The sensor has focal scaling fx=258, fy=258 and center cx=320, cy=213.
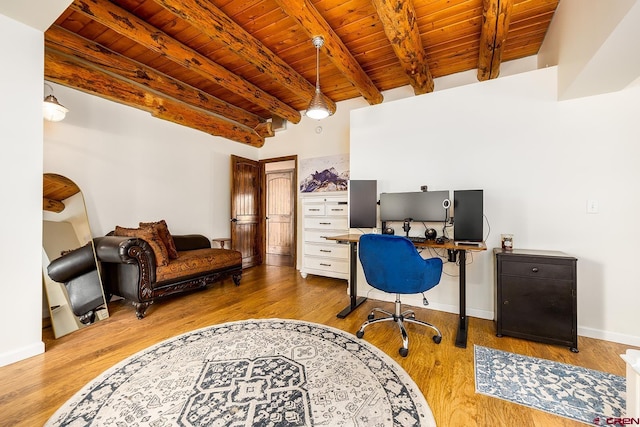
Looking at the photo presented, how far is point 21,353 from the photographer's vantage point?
1.88 m

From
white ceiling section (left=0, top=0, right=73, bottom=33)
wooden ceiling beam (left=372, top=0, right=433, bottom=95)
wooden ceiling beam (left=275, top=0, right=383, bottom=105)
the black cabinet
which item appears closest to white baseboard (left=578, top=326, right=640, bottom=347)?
the black cabinet

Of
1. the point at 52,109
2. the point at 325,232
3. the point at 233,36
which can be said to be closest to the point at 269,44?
the point at 233,36

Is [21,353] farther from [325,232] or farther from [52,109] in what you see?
[325,232]

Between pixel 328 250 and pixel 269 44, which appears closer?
pixel 269 44

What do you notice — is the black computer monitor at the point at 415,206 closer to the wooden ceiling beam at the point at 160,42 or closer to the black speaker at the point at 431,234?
the black speaker at the point at 431,234

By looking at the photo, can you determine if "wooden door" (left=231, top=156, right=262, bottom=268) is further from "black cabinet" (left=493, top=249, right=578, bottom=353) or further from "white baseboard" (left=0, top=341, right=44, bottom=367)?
"black cabinet" (left=493, top=249, right=578, bottom=353)

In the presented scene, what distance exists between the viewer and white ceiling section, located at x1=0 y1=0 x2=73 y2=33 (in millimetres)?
1781

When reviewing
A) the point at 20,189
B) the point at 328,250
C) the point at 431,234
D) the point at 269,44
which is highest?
the point at 269,44

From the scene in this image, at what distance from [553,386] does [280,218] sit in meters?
4.49

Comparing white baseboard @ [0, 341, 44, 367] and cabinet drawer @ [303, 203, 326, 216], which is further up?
cabinet drawer @ [303, 203, 326, 216]

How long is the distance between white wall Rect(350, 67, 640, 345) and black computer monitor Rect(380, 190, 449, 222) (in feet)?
0.64

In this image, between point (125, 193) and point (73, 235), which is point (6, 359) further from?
point (125, 193)

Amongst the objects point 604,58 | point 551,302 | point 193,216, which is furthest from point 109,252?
point 604,58

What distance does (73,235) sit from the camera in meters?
2.69
